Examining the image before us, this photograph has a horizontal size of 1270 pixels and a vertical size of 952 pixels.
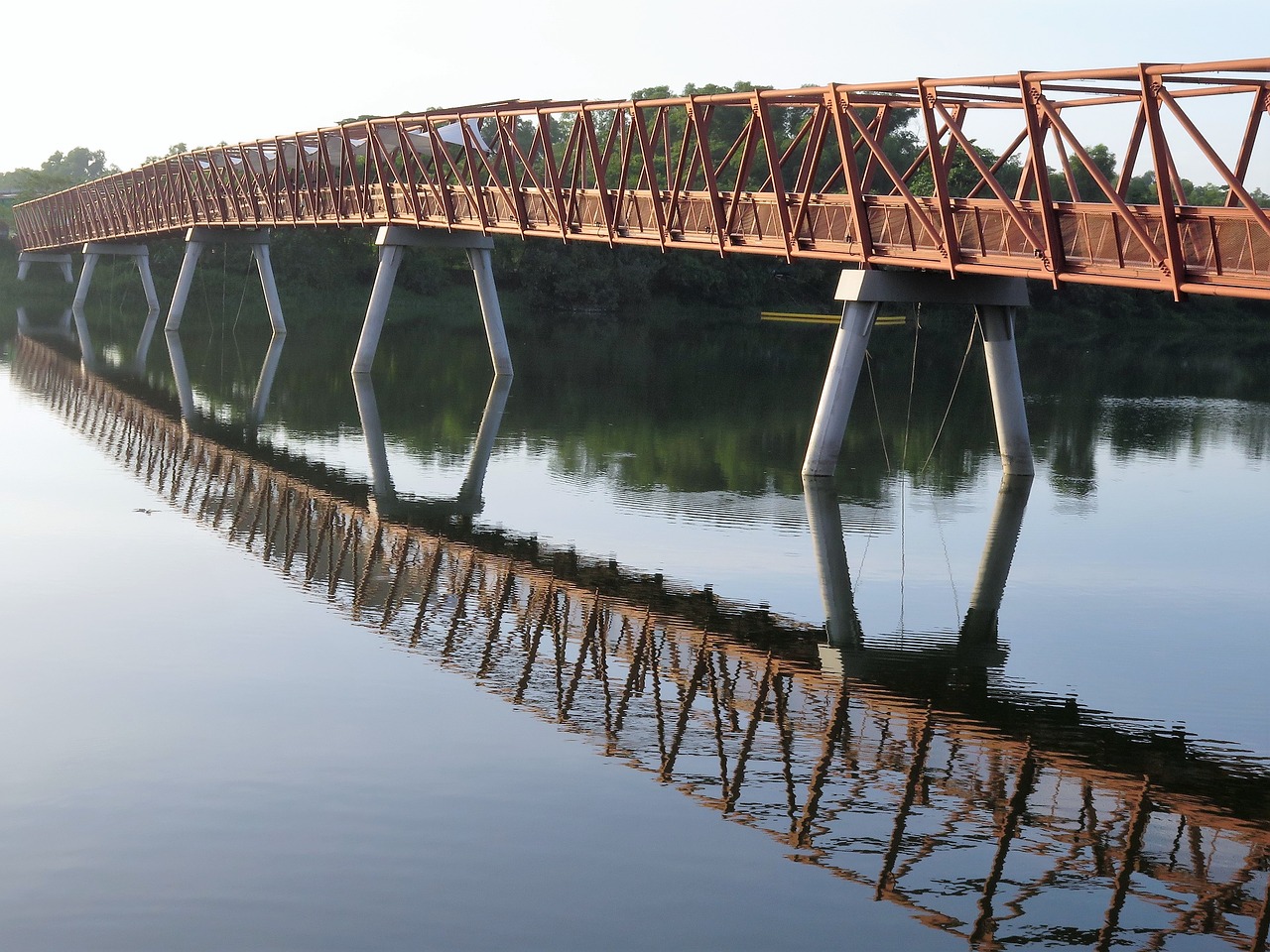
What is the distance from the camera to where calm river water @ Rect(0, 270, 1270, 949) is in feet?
37.2

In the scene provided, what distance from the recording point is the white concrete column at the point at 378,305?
51.2m

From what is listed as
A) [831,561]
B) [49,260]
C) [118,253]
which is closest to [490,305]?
[831,561]

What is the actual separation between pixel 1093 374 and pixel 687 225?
111 feet

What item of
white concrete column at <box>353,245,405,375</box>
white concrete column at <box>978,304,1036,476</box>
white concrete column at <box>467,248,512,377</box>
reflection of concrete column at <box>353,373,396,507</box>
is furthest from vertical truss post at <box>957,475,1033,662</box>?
white concrete column at <box>353,245,405,375</box>

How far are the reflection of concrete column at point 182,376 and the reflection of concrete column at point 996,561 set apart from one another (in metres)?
21.7

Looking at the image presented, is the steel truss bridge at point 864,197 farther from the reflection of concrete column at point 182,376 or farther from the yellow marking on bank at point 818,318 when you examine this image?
the yellow marking on bank at point 818,318

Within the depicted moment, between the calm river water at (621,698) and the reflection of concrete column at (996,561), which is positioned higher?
the reflection of concrete column at (996,561)

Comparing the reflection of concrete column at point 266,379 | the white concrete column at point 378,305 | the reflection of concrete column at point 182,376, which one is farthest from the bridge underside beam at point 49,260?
the white concrete column at point 378,305

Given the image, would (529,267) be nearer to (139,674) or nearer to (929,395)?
(929,395)

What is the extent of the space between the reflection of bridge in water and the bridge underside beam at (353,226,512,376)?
1067 inches

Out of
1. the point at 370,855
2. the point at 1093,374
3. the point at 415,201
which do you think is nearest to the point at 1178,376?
the point at 1093,374

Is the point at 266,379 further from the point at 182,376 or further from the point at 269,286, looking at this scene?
the point at 269,286

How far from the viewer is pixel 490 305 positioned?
51.3 meters

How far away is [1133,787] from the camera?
14.1 metres
